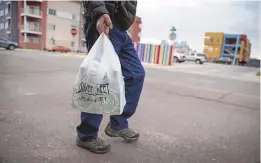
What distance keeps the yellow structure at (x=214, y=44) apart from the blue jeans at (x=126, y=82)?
58884 mm

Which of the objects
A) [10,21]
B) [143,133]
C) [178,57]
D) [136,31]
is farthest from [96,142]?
[136,31]

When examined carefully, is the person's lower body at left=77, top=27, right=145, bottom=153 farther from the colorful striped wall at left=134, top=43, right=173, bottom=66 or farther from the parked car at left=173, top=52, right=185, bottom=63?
the parked car at left=173, top=52, right=185, bottom=63

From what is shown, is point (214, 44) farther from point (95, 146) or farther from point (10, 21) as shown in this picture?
point (95, 146)

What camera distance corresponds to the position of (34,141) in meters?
1.79

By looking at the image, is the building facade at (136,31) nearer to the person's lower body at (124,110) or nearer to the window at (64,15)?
the window at (64,15)

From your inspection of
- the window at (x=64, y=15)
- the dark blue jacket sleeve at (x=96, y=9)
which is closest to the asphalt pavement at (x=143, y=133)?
the dark blue jacket sleeve at (x=96, y=9)

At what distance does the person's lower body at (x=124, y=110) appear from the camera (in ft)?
5.57

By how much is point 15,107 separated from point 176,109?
2115 millimetres

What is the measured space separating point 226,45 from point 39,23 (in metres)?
42.7

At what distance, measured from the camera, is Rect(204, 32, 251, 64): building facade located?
176ft

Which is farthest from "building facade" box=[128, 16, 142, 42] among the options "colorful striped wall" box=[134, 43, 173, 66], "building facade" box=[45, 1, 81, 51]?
"colorful striped wall" box=[134, 43, 173, 66]

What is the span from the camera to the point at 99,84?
1.51 meters

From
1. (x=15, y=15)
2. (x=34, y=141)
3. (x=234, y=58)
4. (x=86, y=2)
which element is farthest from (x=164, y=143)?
(x=234, y=58)

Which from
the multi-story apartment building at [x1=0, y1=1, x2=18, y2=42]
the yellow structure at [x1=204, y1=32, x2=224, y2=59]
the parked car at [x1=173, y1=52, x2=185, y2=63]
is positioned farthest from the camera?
the yellow structure at [x1=204, y1=32, x2=224, y2=59]
